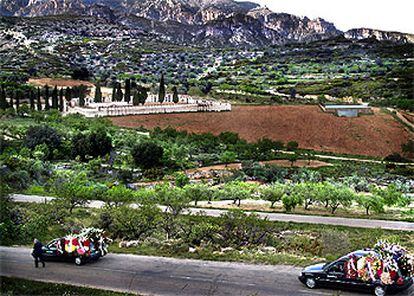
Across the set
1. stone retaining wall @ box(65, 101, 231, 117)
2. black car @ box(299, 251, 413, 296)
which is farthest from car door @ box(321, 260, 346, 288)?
stone retaining wall @ box(65, 101, 231, 117)

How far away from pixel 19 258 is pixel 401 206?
12675 mm

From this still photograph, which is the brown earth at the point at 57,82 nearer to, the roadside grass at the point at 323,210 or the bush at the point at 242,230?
the roadside grass at the point at 323,210

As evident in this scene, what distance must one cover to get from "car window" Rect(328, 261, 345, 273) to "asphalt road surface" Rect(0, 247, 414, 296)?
1.21 feet

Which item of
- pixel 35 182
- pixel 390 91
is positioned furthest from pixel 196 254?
pixel 390 91

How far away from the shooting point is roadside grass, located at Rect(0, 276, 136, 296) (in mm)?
9578

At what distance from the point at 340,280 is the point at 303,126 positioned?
94.0ft

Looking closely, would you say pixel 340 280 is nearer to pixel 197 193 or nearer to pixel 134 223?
pixel 134 223

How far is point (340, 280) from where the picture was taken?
31.2ft

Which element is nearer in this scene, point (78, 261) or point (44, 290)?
point (44, 290)

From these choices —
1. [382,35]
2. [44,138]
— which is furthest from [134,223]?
[382,35]

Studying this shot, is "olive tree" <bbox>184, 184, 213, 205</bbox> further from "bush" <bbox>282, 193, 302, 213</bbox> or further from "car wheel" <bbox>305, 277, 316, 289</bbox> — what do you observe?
"car wheel" <bbox>305, 277, 316, 289</bbox>

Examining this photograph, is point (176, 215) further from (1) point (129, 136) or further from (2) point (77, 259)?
(1) point (129, 136)

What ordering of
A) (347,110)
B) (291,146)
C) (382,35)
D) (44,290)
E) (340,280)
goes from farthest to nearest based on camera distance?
1. (382,35)
2. (347,110)
3. (291,146)
4. (44,290)
5. (340,280)

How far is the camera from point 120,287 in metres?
10.0
